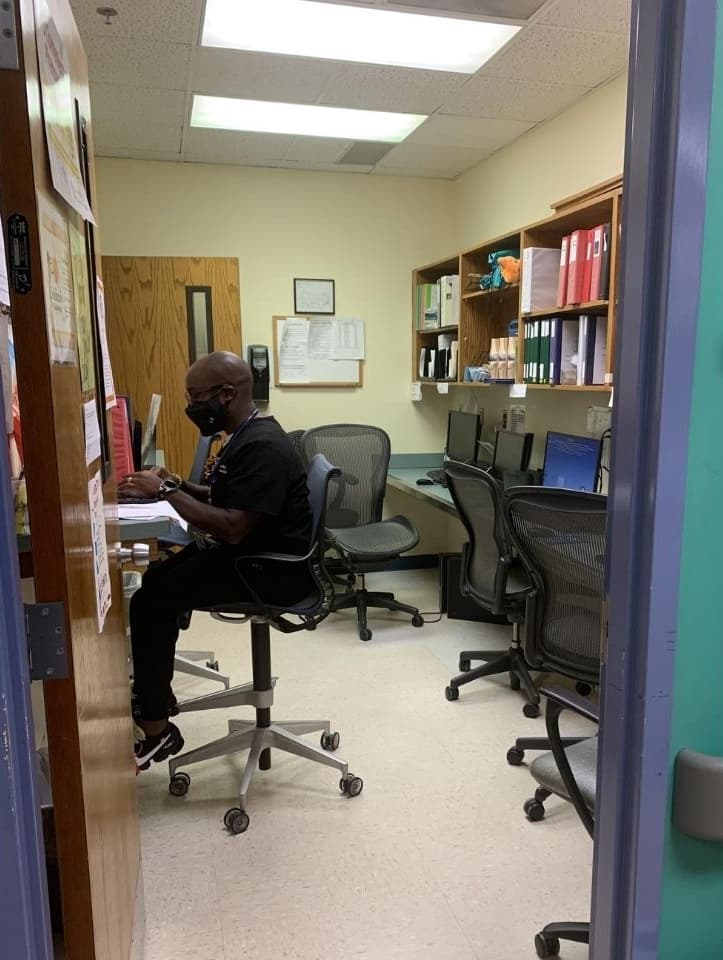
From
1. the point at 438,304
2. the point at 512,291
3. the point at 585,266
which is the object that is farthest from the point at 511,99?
the point at 438,304

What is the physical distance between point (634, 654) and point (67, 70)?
129 centimetres

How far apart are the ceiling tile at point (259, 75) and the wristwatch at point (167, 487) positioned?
1762mm

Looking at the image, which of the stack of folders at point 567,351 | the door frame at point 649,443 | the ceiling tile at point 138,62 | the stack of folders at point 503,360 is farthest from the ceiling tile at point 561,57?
the door frame at point 649,443

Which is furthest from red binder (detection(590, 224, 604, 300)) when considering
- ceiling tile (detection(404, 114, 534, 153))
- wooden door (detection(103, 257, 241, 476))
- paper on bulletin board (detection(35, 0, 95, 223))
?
wooden door (detection(103, 257, 241, 476))

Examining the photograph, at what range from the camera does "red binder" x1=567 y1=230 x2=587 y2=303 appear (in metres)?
2.76

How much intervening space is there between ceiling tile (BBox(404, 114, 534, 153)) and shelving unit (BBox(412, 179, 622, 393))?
2.00ft

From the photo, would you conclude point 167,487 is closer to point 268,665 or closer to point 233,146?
point 268,665

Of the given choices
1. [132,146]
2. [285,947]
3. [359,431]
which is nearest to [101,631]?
[285,947]

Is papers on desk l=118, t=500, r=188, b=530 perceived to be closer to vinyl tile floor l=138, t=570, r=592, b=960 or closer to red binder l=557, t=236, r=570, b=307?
vinyl tile floor l=138, t=570, r=592, b=960

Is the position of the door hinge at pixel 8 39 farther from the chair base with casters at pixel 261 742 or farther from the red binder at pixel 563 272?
the red binder at pixel 563 272

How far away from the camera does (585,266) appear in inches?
108

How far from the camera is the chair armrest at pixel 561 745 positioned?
1441 mm

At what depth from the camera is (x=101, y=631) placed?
4.00ft

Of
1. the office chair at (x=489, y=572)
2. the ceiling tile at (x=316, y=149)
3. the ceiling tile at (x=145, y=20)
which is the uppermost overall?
the ceiling tile at (x=316, y=149)
